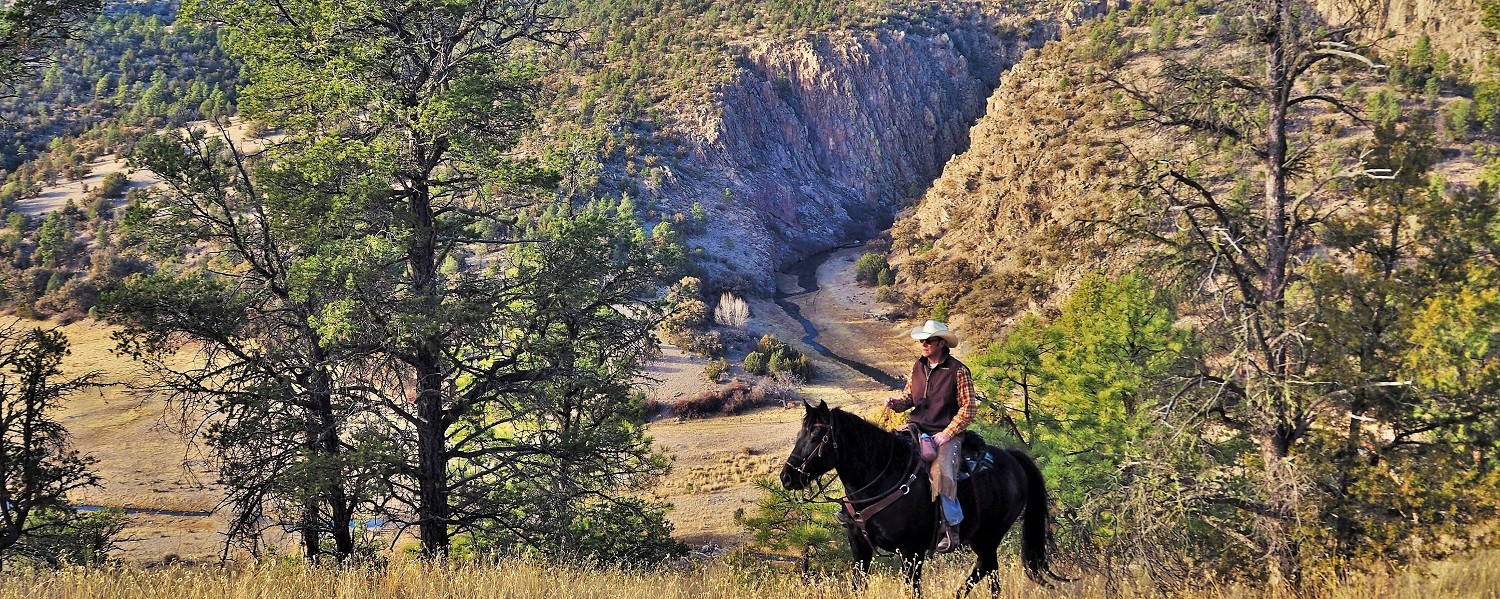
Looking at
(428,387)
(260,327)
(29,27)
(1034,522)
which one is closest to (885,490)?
(1034,522)

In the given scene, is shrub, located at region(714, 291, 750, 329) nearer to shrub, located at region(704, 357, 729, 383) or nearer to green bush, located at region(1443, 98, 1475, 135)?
shrub, located at region(704, 357, 729, 383)

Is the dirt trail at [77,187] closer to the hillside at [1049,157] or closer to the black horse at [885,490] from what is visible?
the hillside at [1049,157]

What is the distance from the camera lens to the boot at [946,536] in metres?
7.91

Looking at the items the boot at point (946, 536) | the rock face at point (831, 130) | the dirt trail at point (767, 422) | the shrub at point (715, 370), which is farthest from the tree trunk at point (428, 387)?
the rock face at point (831, 130)

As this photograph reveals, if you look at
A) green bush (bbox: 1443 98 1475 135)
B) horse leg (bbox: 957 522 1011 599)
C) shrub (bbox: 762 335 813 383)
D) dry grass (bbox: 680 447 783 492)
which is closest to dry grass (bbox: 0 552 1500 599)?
horse leg (bbox: 957 522 1011 599)

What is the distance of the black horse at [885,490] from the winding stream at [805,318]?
3864 centimetres

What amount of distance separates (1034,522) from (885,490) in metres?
2.31

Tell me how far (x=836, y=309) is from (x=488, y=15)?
53.3m

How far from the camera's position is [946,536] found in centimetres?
797

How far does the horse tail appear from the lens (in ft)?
29.2

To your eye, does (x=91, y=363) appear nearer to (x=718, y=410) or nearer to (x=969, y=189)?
(x=718, y=410)

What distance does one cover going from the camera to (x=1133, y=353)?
21625mm

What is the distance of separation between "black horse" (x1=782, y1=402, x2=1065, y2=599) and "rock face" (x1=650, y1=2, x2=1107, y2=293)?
57.5 metres

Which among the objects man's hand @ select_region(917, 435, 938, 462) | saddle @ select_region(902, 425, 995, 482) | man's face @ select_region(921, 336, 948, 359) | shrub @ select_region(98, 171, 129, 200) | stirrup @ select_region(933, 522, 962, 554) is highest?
shrub @ select_region(98, 171, 129, 200)
